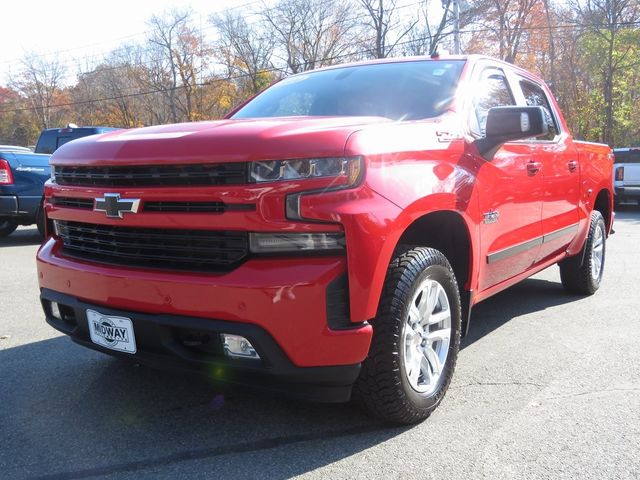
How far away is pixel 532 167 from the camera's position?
3.86 metres

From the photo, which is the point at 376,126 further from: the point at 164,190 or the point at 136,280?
the point at 136,280

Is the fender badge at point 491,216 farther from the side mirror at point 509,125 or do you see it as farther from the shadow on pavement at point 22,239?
the shadow on pavement at point 22,239

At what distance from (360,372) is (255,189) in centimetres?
93

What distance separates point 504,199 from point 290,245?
173cm

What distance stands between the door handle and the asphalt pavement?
1.18 m

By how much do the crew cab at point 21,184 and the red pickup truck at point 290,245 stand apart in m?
6.15

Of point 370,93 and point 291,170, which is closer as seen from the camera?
point 291,170

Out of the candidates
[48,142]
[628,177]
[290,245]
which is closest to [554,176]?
[290,245]

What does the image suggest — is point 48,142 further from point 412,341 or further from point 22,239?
point 412,341

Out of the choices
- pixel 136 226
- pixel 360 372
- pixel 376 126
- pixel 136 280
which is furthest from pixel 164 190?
pixel 360 372

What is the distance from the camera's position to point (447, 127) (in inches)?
119

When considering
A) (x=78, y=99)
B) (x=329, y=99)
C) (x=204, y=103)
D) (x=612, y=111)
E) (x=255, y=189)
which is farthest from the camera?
(x=78, y=99)

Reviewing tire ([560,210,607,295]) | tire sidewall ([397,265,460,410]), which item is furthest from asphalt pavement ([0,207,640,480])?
tire ([560,210,607,295])

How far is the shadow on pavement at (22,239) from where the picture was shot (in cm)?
933
